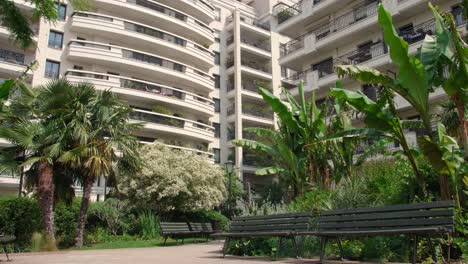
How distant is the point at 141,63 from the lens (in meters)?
38.2

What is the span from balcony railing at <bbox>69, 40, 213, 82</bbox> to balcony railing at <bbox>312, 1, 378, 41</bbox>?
13952 millimetres

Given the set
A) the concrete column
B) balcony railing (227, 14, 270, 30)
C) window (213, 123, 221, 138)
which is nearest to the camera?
the concrete column

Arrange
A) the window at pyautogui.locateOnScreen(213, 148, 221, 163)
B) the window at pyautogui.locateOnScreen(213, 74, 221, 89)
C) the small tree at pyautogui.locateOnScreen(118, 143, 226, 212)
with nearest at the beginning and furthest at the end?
the small tree at pyautogui.locateOnScreen(118, 143, 226, 212) → the window at pyautogui.locateOnScreen(213, 148, 221, 163) → the window at pyautogui.locateOnScreen(213, 74, 221, 89)

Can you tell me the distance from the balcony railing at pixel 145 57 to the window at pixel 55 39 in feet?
7.65

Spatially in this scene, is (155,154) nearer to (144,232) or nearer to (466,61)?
(144,232)

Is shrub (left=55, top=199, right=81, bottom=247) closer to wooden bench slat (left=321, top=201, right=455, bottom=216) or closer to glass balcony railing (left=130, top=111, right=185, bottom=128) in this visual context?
wooden bench slat (left=321, top=201, right=455, bottom=216)

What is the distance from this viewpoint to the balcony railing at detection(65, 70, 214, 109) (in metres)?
35.3

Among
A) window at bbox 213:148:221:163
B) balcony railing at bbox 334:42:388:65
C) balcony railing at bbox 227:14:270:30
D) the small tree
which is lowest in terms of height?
the small tree

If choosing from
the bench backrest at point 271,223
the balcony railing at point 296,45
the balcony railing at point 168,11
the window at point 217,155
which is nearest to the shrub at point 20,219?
the bench backrest at point 271,223

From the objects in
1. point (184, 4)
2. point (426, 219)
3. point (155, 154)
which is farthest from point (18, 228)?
point (184, 4)

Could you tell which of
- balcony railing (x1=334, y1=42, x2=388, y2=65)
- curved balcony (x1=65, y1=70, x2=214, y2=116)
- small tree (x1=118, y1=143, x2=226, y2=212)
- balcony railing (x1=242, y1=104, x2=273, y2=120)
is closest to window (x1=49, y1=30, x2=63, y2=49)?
curved balcony (x1=65, y1=70, x2=214, y2=116)

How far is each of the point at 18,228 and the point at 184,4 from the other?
32.2 meters

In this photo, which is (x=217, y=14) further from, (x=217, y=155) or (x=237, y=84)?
(x=217, y=155)

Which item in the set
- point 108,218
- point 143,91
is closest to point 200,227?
Result: point 108,218
